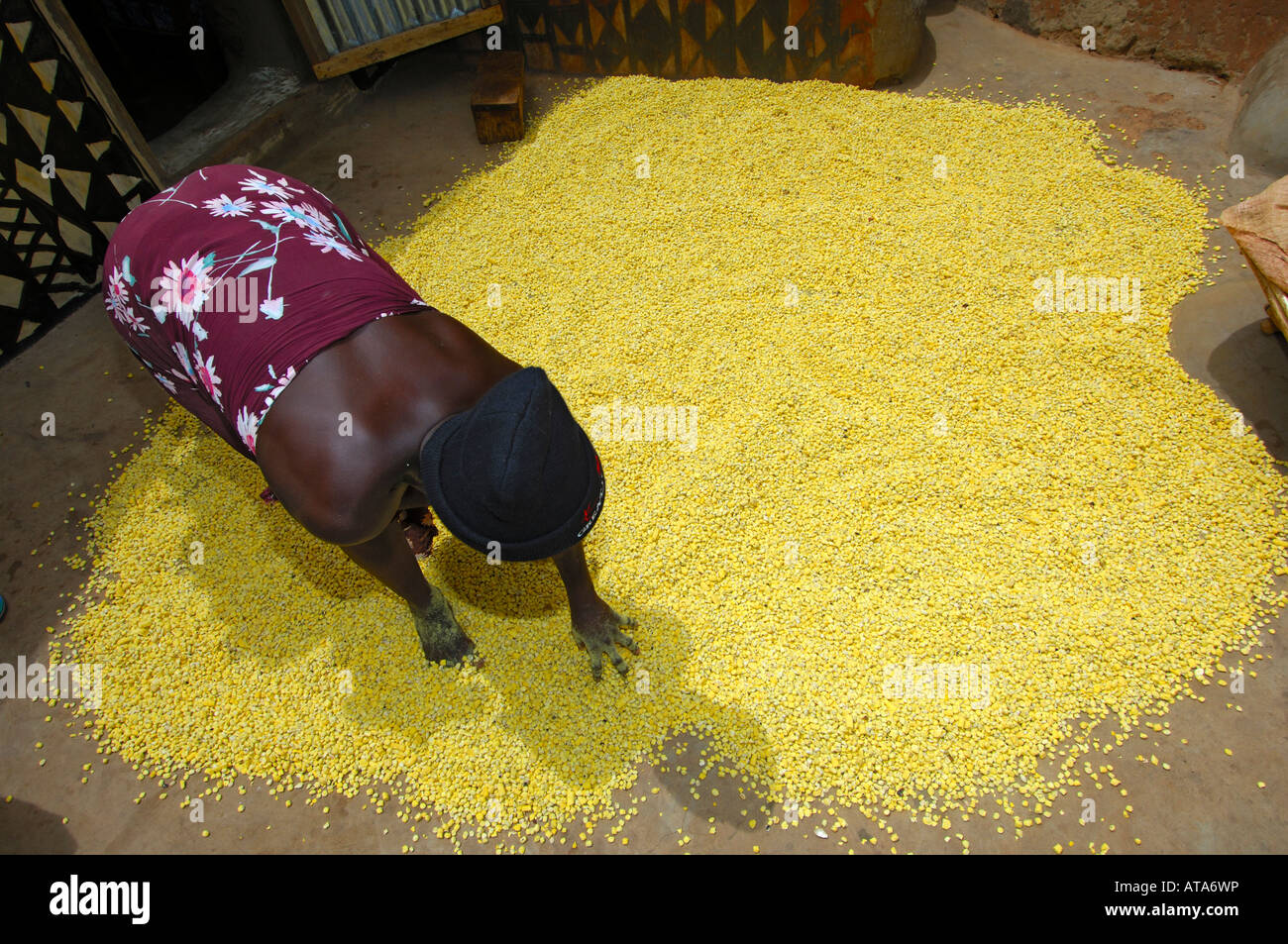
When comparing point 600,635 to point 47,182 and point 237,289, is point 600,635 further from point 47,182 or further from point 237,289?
point 47,182

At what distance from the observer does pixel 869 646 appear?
2578mm

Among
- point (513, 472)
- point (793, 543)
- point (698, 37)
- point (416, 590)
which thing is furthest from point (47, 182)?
point (793, 543)

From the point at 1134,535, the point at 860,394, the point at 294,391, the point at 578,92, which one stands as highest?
the point at 294,391

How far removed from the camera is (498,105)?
4.73 metres

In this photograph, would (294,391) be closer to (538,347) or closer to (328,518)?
(328,518)

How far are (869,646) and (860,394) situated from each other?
115 centimetres

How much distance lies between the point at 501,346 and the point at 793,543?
1.72 m

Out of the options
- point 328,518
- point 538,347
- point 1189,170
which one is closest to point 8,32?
point 538,347

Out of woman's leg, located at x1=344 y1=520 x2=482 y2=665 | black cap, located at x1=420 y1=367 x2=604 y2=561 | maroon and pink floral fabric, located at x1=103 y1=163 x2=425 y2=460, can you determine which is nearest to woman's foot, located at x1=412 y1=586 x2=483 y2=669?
woman's leg, located at x1=344 y1=520 x2=482 y2=665

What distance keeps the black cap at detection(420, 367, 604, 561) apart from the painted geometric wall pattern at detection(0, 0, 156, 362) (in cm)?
371

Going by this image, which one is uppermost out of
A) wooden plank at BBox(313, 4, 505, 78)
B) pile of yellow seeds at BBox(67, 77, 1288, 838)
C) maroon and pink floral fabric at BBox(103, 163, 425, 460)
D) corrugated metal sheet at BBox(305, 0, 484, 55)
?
maroon and pink floral fabric at BBox(103, 163, 425, 460)

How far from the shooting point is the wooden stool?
15.6ft

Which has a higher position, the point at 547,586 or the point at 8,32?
the point at 8,32

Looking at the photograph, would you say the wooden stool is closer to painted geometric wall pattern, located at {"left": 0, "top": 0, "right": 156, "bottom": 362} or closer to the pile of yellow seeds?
the pile of yellow seeds
